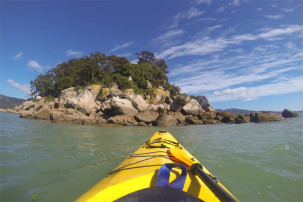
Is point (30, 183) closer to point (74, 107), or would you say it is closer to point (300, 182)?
point (300, 182)

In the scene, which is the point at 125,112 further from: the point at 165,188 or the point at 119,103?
the point at 165,188

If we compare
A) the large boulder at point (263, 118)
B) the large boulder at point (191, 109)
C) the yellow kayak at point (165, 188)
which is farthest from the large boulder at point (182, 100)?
the yellow kayak at point (165, 188)

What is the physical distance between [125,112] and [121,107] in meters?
0.69

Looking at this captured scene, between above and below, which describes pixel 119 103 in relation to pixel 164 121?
above

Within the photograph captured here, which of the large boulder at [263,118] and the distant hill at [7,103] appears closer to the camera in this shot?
the large boulder at [263,118]

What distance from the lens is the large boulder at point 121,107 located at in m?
16.0

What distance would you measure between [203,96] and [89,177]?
25.2 meters

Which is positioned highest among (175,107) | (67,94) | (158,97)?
(158,97)

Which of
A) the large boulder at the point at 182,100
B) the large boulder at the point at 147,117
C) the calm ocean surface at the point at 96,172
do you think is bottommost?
the calm ocean surface at the point at 96,172

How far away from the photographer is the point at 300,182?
2.65 metres

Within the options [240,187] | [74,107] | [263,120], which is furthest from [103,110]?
[263,120]

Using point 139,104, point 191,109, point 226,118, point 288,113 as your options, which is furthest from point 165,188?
point 288,113

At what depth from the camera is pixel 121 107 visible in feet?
52.9

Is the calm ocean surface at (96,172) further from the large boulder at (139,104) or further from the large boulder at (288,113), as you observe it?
the large boulder at (288,113)
